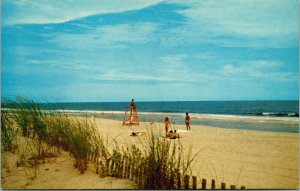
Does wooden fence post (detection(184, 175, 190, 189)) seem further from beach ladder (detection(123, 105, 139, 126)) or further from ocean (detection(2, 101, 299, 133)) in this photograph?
beach ladder (detection(123, 105, 139, 126))

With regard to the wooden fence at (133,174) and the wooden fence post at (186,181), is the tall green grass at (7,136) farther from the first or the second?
the wooden fence post at (186,181)

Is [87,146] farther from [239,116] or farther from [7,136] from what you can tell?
[239,116]

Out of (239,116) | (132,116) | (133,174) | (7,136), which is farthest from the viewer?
(239,116)

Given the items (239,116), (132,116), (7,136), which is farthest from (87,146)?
(239,116)

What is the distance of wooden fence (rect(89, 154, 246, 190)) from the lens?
350 cm

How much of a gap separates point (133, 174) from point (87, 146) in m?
0.81

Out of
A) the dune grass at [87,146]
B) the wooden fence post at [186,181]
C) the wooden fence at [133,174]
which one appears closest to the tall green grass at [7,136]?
the dune grass at [87,146]

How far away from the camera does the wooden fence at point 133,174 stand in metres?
3.50

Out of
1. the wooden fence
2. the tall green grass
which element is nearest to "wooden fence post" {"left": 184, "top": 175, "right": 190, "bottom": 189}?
the wooden fence

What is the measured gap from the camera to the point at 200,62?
6055mm

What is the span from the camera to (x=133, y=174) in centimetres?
375

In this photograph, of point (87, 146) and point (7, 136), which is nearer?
point (87, 146)

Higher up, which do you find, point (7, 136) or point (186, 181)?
point (7, 136)

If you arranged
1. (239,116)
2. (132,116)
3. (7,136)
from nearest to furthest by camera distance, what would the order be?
(7,136) → (132,116) → (239,116)
